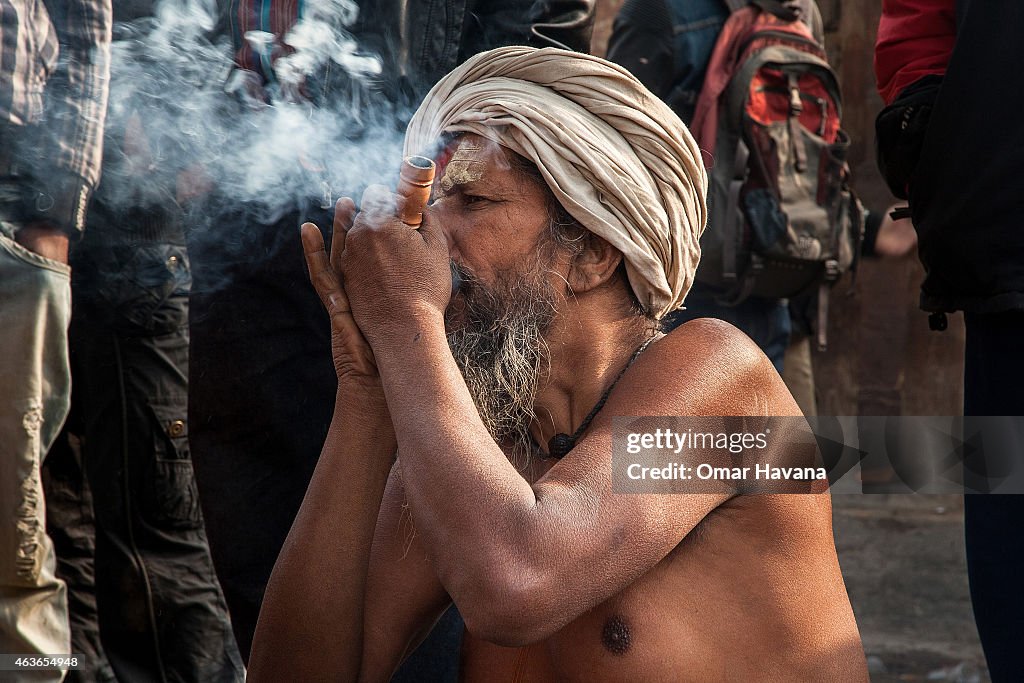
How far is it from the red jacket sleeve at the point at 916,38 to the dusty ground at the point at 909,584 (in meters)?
2.39

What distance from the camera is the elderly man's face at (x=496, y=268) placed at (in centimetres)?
272

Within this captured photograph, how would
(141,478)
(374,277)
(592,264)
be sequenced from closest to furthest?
(374,277)
(592,264)
(141,478)

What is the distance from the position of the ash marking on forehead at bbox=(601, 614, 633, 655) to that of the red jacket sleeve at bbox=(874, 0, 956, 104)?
1.80 m

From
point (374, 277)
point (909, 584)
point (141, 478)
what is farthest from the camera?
point (909, 584)

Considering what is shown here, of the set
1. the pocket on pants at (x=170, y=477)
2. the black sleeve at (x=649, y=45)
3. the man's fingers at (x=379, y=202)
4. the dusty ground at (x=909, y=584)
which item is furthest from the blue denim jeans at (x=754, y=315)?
the man's fingers at (x=379, y=202)

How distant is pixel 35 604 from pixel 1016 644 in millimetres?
2399

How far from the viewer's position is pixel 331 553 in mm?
2646

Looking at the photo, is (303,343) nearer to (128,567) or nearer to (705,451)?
(128,567)

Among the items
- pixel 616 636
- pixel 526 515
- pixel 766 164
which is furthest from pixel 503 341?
pixel 766 164

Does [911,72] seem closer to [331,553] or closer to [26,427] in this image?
[331,553]

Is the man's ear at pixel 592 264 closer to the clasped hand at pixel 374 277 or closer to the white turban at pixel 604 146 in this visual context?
the white turban at pixel 604 146

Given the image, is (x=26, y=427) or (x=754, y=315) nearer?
(x=26, y=427)

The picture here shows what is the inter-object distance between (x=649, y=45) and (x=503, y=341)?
2433mm

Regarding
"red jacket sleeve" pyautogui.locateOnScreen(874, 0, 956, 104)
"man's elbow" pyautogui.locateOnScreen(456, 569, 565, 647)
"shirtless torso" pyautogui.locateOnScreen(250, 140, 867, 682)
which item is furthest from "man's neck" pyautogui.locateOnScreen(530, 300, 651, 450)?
"red jacket sleeve" pyautogui.locateOnScreen(874, 0, 956, 104)
